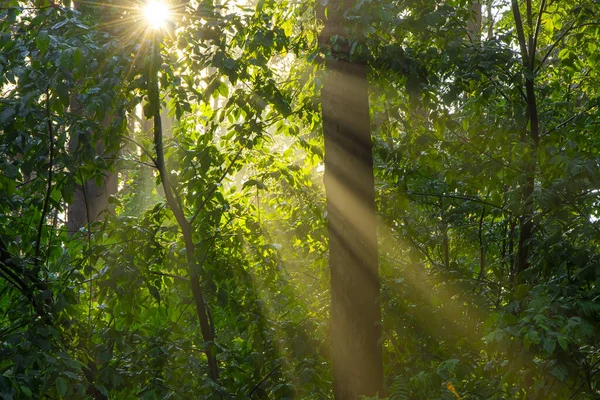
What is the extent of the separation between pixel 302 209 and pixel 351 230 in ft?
4.60

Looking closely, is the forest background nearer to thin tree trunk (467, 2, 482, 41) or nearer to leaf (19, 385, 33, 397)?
leaf (19, 385, 33, 397)

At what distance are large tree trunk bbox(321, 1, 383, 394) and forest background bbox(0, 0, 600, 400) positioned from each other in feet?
0.05

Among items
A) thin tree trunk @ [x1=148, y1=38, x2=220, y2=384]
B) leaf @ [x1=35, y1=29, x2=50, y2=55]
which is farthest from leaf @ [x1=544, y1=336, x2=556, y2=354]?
leaf @ [x1=35, y1=29, x2=50, y2=55]

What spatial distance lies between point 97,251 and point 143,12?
180 cm

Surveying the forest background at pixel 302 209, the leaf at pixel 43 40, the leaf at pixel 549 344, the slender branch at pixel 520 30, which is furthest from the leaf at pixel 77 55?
the slender branch at pixel 520 30

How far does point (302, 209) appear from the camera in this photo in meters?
6.79

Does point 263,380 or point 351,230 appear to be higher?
point 351,230

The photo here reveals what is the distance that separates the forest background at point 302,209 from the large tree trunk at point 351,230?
0.05 ft

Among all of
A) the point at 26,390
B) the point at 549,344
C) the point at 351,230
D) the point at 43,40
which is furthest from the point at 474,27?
the point at 26,390

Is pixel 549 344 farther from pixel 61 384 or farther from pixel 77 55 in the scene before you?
pixel 77 55

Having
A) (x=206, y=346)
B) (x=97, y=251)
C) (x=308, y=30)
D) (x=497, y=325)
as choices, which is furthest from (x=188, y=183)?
(x=497, y=325)

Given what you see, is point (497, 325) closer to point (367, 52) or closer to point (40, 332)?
point (367, 52)

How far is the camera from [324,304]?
6582mm

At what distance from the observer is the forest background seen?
465 cm
